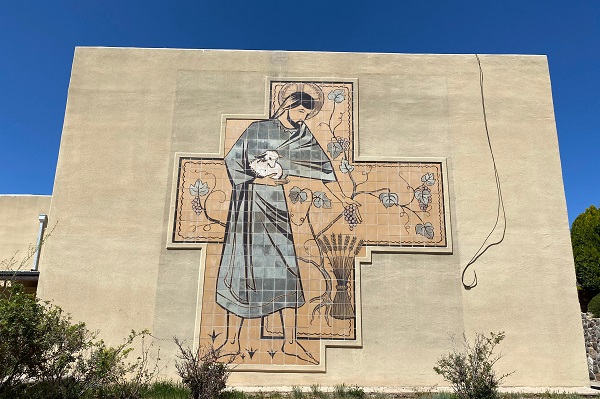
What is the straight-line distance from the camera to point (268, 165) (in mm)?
7801

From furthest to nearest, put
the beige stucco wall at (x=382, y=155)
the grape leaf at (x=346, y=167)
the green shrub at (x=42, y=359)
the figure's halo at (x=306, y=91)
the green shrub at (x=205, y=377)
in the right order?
the figure's halo at (x=306, y=91) < the grape leaf at (x=346, y=167) < the beige stucco wall at (x=382, y=155) < the green shrub at (x=205, y=377) < the green shrub at (x=42, y=359)

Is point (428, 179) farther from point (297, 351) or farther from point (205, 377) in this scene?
point (205, 377)

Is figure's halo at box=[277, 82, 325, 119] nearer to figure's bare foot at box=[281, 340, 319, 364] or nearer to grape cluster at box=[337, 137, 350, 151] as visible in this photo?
grape cluster at box=[337, 137, 350, 151]

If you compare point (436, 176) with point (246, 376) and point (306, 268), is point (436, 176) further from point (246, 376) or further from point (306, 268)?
point (246, 376)

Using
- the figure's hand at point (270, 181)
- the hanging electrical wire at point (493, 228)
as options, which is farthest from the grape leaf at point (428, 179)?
the figure's hand at point (270, 181)

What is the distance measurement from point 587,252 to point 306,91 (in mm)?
15830

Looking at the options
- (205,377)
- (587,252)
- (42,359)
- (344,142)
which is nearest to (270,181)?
(344,142)

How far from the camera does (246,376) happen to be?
703 centimetres

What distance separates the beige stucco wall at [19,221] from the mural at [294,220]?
7.02m

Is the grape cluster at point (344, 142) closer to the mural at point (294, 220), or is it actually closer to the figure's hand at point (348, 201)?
the mural at point (294, 220)

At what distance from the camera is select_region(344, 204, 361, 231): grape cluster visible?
759 centimetres

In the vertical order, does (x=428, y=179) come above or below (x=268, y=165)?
below

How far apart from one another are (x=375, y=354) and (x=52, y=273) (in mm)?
5129

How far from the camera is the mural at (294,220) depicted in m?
7.16
